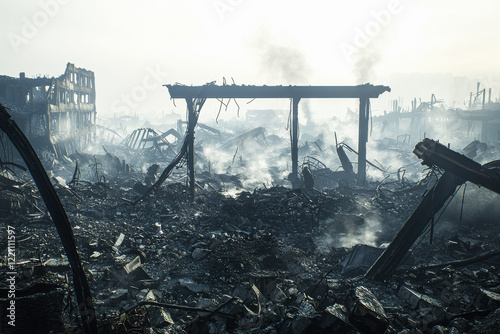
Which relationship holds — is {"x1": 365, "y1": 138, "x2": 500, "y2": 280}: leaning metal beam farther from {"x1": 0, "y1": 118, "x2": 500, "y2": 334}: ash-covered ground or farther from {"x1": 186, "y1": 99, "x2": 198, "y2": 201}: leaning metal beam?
{"x1": 186, "y1": 99, "x2": 198, "y2": 201}: leaning metal beam

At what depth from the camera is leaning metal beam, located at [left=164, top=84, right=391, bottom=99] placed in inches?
341

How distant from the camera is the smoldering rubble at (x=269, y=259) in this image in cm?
361

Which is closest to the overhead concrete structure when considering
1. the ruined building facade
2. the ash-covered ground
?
the ash-covered ground

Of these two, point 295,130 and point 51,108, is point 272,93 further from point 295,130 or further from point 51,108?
point 51,108

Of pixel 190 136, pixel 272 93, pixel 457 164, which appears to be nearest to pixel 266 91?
pixel 272 93

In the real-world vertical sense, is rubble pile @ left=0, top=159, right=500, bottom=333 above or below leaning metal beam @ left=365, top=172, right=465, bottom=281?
below

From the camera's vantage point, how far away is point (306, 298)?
4.15 meters

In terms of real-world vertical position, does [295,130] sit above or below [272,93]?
below

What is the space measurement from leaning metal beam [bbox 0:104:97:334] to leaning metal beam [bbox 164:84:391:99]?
654 centimetres

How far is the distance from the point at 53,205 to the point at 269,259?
391 centimetres

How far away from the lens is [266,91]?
894 cm

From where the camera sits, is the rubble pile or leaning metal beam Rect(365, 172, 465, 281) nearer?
the rubble pile

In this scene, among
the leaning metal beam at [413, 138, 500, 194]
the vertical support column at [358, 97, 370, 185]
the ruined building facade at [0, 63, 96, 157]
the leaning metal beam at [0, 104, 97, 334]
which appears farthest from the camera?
the ruined building facade at [0, 63, 96, 157]

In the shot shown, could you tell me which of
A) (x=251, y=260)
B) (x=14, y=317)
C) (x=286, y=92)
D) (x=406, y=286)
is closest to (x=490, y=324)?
(x=406, y=286)
